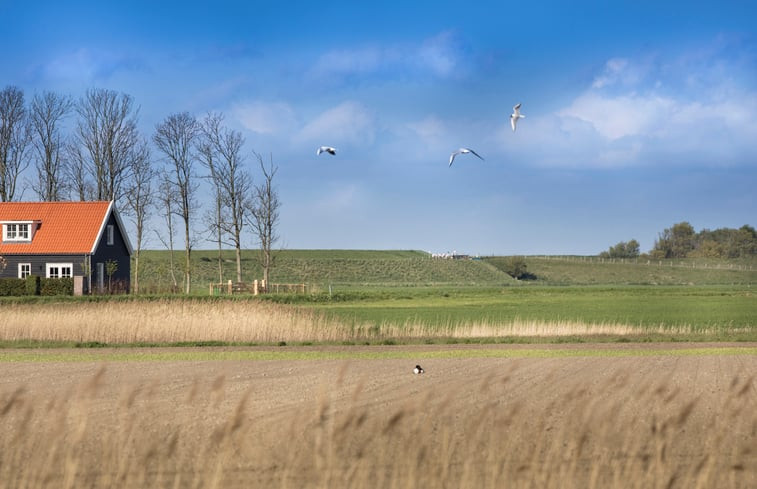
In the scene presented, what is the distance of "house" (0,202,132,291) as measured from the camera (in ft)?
185

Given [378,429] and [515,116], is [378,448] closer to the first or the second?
[378,429]

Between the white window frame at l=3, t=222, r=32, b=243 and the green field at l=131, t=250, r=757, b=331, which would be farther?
the white window frame at l=3, t=222, r=32, b=243

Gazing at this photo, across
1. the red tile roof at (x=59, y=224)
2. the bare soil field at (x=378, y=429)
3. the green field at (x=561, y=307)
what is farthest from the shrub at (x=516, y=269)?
the bare soil field at (x=378, y=429)

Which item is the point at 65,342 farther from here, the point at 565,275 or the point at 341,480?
the point at 565,275

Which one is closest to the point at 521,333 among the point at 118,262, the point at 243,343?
the point at 243,343

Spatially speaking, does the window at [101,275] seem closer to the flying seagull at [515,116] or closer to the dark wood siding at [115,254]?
the dark wood siding at [115,254]

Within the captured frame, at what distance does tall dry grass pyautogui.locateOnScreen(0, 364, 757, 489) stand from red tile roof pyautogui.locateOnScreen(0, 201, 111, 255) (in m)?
46.8

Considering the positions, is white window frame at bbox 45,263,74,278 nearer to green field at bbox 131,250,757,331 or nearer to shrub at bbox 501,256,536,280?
green field at bbox 131,250,757,331

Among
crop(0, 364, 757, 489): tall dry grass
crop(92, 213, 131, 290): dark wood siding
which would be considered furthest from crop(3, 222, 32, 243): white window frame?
crop(0, 364, 757, 489): tall dry grass

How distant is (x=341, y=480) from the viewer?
28.7ft

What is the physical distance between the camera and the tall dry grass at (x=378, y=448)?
8.13 metres

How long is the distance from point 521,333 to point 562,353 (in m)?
5.44

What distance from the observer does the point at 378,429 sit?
10578 millimetres

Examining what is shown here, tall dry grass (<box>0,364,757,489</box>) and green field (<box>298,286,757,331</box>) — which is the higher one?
green field (<box>298,286,757,331</box>)
